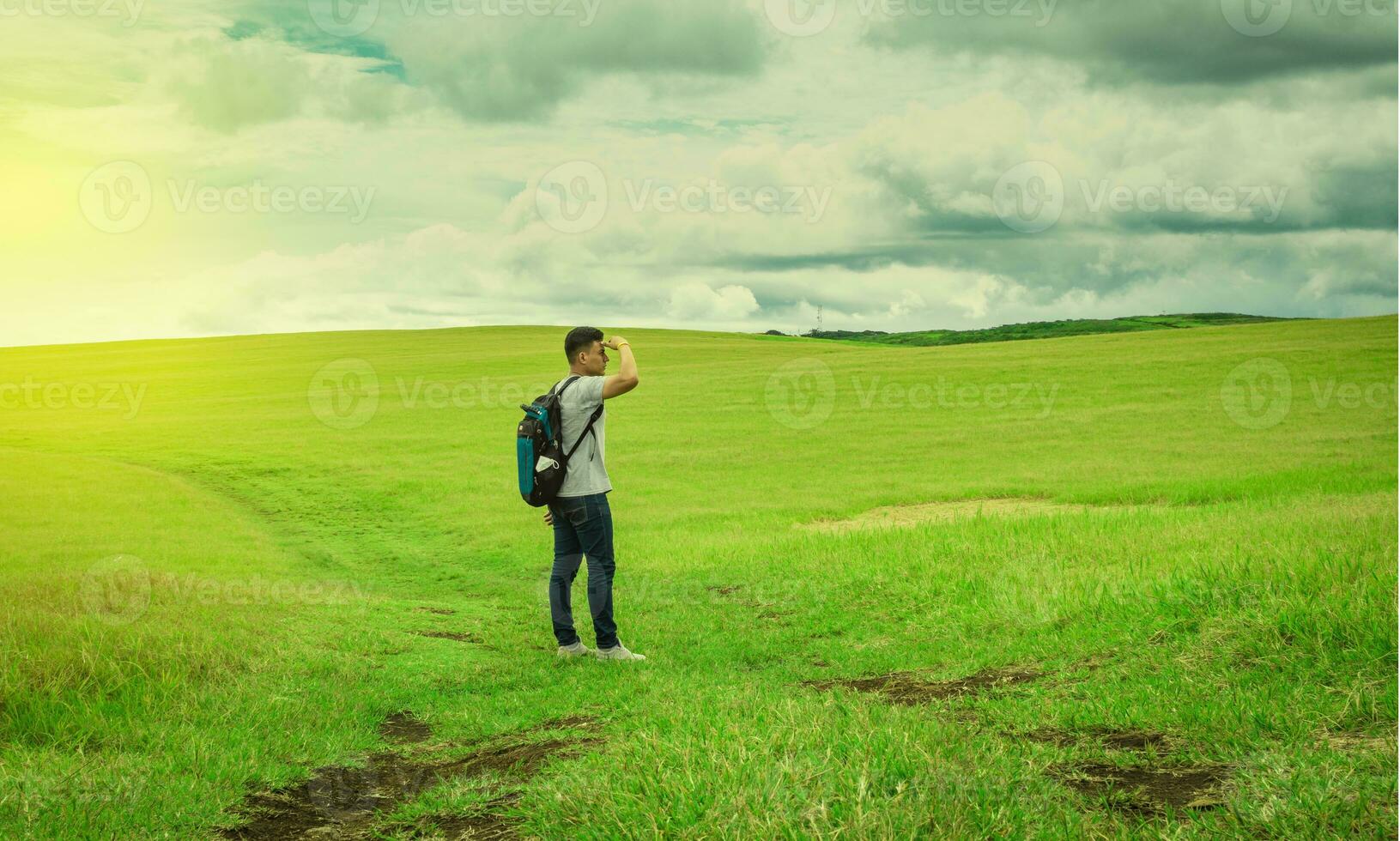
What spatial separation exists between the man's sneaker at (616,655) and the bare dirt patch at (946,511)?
9.64m

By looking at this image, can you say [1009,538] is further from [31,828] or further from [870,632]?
[31,828]

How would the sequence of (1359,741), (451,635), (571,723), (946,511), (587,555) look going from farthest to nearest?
(946,511) < (451,635) < (587,555) < (571,723) < (1359,741)

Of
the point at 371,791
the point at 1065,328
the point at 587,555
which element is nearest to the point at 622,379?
the point at 587,555

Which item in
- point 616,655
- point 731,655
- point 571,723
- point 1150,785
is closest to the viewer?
point 1150,785

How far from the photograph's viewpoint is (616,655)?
31.6 feet

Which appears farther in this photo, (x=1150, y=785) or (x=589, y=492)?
(x=589, y=492)

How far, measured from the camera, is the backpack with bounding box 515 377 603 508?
30.4ft

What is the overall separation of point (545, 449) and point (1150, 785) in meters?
5.93

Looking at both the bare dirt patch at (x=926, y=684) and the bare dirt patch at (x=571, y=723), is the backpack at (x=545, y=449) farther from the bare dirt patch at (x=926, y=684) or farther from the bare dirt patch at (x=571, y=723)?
the bare dirt patch at (x=926, y=684)

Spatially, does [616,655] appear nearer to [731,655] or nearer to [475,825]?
[731,655]

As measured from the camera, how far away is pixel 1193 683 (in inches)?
274

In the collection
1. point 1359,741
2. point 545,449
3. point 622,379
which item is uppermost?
point 622,379

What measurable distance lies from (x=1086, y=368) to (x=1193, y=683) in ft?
147

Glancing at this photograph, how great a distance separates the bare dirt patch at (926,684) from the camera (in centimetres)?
788
